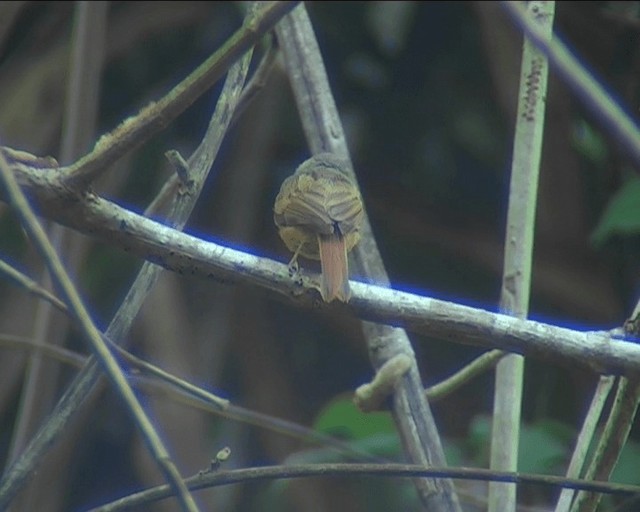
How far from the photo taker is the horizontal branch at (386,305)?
4.57 ft

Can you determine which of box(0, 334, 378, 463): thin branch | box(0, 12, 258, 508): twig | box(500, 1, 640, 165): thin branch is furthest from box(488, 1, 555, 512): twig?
box(500, 1, 640, 165): thin branch

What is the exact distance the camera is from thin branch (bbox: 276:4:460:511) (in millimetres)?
2033

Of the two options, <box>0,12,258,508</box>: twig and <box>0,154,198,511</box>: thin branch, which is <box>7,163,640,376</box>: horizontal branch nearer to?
<box>0,12,258,508</box>: twig

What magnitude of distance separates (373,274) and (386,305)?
2.65 ft

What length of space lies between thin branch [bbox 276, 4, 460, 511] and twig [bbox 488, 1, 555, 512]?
104 millimetres

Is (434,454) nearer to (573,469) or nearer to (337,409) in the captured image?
(573,469)

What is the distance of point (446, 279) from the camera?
353 cm

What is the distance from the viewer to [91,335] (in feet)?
2.99

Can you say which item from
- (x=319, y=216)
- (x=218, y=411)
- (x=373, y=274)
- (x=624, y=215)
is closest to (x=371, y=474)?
(x=218, y=411)

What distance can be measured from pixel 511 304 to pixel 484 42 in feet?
4.72

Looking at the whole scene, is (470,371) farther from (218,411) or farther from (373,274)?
(218,411)

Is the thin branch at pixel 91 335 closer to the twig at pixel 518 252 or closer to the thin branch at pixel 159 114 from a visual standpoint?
the thin branch at pixel 159 114

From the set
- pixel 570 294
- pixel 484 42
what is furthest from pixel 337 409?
pixel 484 42

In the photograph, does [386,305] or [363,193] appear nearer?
[386,305]
